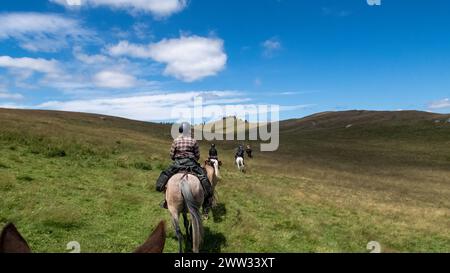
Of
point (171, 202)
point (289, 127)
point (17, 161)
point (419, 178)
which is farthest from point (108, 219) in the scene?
point (289, 127)

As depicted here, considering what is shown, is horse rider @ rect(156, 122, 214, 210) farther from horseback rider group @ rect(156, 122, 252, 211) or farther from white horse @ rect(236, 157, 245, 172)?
white horse @ rect(236, 157, 245, 172)

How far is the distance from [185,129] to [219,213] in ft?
20.0

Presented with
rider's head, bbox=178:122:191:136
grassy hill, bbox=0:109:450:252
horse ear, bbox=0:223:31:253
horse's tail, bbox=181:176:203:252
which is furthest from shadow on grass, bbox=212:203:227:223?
horse ear, bbox=0:223:31:253

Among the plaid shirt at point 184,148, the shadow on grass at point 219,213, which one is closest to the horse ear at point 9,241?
the plaid shirt at point 184,148

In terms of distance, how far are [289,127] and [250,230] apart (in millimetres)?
154527

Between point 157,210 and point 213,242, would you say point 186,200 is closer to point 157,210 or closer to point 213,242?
point 213,242

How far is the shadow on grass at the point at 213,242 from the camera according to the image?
12.5 metres

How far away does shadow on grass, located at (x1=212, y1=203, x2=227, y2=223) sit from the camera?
52.4 ft

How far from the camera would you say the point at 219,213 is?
17.1m

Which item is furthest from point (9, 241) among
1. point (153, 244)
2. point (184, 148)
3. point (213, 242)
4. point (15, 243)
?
point (213, 242)

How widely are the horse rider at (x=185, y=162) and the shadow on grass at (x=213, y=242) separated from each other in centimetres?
156

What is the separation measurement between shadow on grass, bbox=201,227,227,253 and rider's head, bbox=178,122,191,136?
360 centimetres

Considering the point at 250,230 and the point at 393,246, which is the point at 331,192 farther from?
the point at 250,230
